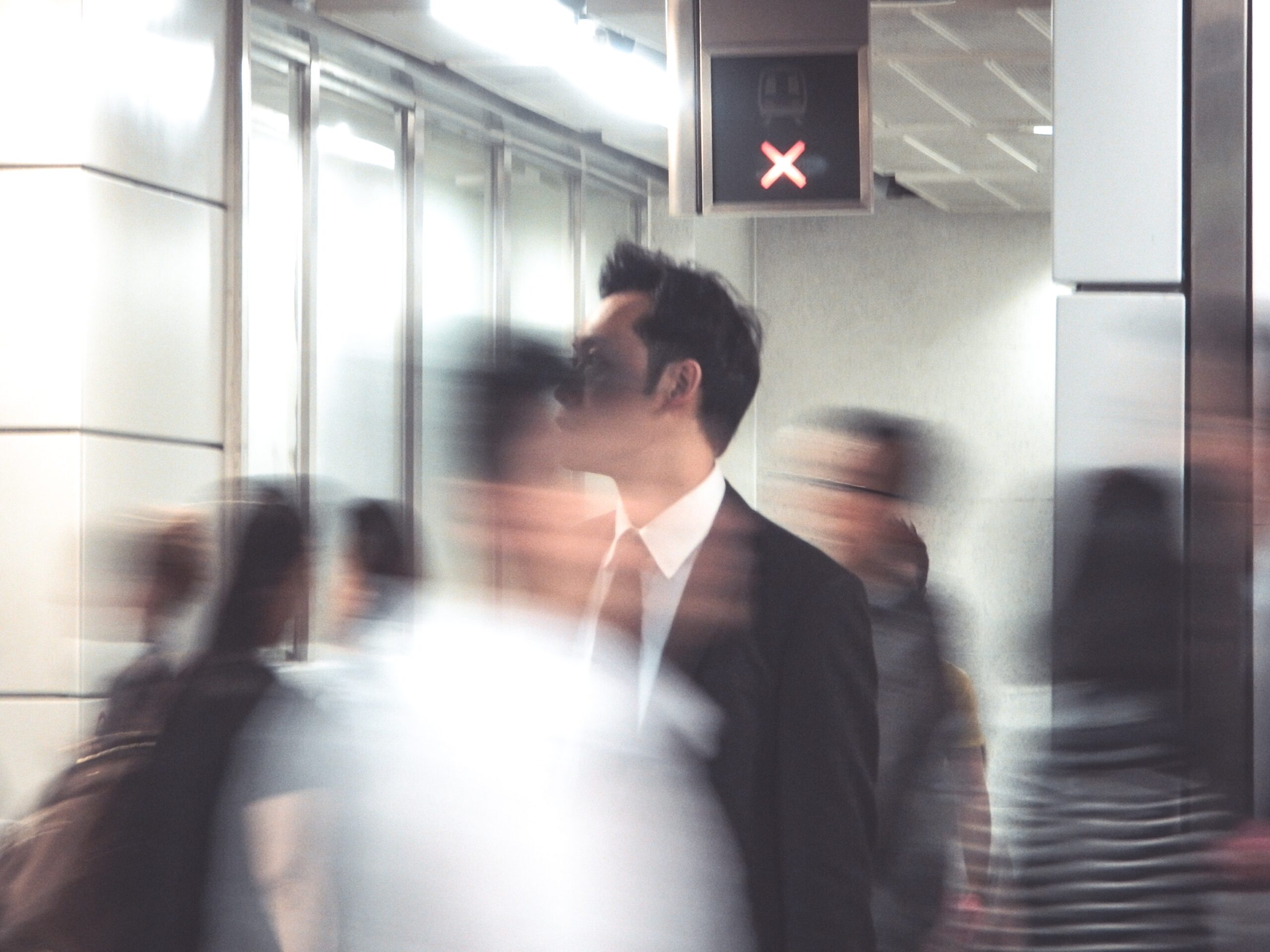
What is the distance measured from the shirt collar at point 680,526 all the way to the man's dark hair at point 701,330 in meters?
0.10

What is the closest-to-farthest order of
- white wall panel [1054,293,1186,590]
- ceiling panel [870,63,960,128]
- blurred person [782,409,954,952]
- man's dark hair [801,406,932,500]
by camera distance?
blurred person [782,409,954,952] < white wall panel [1054,293,1186,590] < man's dark hair [801,406,932,500] < ceiling panel [870,63,960,128]

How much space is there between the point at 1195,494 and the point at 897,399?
979 cm

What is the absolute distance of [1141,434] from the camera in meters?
3.09

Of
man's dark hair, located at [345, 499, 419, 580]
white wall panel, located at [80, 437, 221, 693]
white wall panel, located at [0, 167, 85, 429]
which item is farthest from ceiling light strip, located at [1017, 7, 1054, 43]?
man's dark hair, located at [345, 499, 419, 580]

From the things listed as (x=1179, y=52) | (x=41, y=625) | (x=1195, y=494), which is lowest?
(x=41, y=625)

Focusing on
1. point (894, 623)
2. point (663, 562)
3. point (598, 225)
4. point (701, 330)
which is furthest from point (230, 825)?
point (598, 225)

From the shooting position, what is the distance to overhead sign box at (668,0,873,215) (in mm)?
4766

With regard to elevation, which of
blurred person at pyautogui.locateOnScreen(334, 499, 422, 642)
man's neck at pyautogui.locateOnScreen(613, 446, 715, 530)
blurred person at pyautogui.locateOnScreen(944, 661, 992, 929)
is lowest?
blurred person at pyautogui.locateOnScreen(944, 661, 992, 929)

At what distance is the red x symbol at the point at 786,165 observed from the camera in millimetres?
4785

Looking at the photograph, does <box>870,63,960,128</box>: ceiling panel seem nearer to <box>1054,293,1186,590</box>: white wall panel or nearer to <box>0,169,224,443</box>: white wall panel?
<box>0,169,224,443</box>: white wall panel

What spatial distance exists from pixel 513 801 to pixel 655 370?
28.3 inches

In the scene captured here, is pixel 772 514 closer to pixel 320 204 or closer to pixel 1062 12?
pixel 320 204

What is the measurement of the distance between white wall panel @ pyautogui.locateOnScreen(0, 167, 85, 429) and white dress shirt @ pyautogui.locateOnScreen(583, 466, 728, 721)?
12.4 ft

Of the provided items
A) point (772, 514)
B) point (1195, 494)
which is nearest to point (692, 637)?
point (1195, 494)
